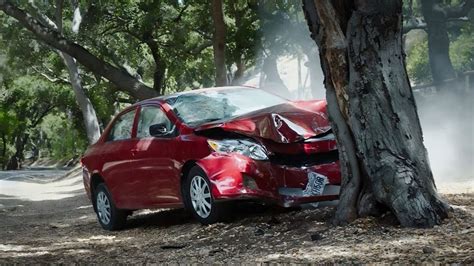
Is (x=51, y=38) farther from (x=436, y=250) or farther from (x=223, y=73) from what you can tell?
(x=436, y=250)

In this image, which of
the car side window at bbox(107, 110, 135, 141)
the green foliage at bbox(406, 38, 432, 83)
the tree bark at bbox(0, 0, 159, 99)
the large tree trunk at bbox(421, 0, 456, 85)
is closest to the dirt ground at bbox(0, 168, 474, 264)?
the car side window at bbox(107, 110, 135, 141)

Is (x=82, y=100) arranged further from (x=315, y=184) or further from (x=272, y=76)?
(x=315, y=184)

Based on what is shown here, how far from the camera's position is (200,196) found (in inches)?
313

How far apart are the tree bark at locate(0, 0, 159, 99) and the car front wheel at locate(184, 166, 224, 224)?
9314mm

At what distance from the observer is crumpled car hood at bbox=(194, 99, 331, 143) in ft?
25.4

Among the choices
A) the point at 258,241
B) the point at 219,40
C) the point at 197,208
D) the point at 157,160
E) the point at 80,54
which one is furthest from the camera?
the point at 219,40

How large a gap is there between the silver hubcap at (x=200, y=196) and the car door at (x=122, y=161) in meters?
1.30

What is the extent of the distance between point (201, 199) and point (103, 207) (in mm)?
2478

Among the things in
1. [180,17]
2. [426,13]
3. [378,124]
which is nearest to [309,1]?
[378,124]

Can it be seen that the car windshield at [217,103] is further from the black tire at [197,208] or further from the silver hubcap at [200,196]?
the silver hubcap at [200,196]

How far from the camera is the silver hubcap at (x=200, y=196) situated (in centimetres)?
788

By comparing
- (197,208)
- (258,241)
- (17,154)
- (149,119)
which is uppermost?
(149,119)

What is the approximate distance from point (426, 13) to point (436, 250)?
22.3 meters

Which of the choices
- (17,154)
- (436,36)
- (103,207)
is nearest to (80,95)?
(436,36)
